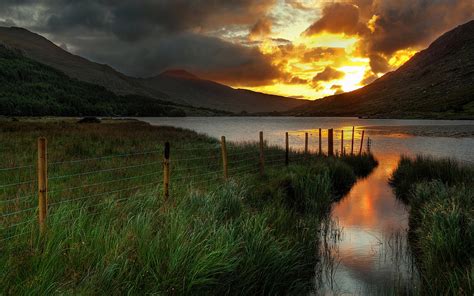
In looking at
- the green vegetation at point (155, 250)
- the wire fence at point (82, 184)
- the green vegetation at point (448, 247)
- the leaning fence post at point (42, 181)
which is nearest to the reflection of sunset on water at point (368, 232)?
the green vegetation at point (448, 247)

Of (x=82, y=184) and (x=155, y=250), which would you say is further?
(x=82, y=184)

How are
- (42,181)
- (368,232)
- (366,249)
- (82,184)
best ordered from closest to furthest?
(42,181) → (366,249) → (82,184) → (368,232)

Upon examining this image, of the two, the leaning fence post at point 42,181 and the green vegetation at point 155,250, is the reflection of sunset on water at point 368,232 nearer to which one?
the green vegetation at point 155,250

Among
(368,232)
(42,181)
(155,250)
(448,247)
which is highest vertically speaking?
(42,181)

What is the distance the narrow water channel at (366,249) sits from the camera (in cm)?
876

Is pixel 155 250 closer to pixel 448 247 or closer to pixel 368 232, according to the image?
pixel 448 247

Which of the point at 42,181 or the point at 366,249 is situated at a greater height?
the point at 42,181

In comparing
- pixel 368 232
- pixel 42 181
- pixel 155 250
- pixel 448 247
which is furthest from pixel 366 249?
pixel 42 181

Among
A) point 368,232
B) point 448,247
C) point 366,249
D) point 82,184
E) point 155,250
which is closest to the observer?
point 155,250

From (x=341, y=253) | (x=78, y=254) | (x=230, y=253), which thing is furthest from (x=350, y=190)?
(x=78, y=254)

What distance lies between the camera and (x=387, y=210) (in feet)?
54.6

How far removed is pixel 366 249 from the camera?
11516 mm

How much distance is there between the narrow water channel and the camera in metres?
8.76

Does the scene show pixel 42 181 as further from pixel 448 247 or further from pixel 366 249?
pixel 366 249
